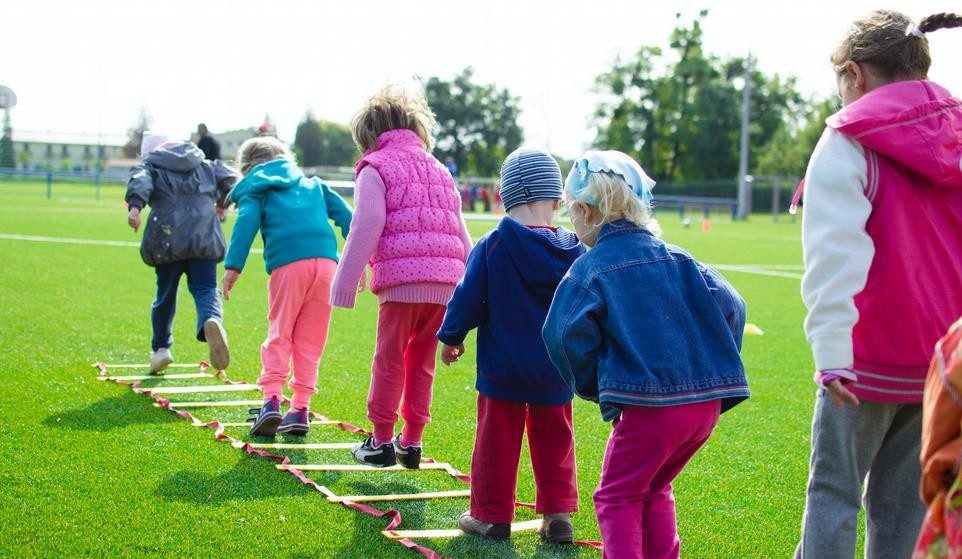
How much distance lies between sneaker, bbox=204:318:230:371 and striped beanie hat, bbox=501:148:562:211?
2773 mm

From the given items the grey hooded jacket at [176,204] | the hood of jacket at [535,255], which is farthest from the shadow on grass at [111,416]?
the hood of jacket at [535,255]

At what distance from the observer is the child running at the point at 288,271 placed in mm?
5484

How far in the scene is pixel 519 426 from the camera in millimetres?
3988

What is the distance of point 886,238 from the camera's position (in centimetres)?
283

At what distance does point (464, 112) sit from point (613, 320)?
81281mm

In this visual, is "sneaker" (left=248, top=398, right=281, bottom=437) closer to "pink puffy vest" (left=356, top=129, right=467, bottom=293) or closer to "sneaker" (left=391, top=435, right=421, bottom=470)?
"sneaker" (left=391, top=435, right=421, bottom=470)

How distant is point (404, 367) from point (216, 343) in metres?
1.80

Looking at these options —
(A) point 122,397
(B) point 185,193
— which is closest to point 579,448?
(A) point 122,397

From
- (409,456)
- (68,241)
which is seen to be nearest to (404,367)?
(409,456)

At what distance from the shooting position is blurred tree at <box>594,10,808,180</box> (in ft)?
231

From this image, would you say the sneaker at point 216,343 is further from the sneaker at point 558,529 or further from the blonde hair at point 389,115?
the sneaker at point 558,529

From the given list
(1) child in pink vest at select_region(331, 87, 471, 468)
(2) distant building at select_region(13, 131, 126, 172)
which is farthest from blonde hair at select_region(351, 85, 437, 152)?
(2) distant building at select_region(13, 131, 126, 172)

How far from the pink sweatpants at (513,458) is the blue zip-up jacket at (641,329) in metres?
0.77

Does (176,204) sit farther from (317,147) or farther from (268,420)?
→ (317,147)
